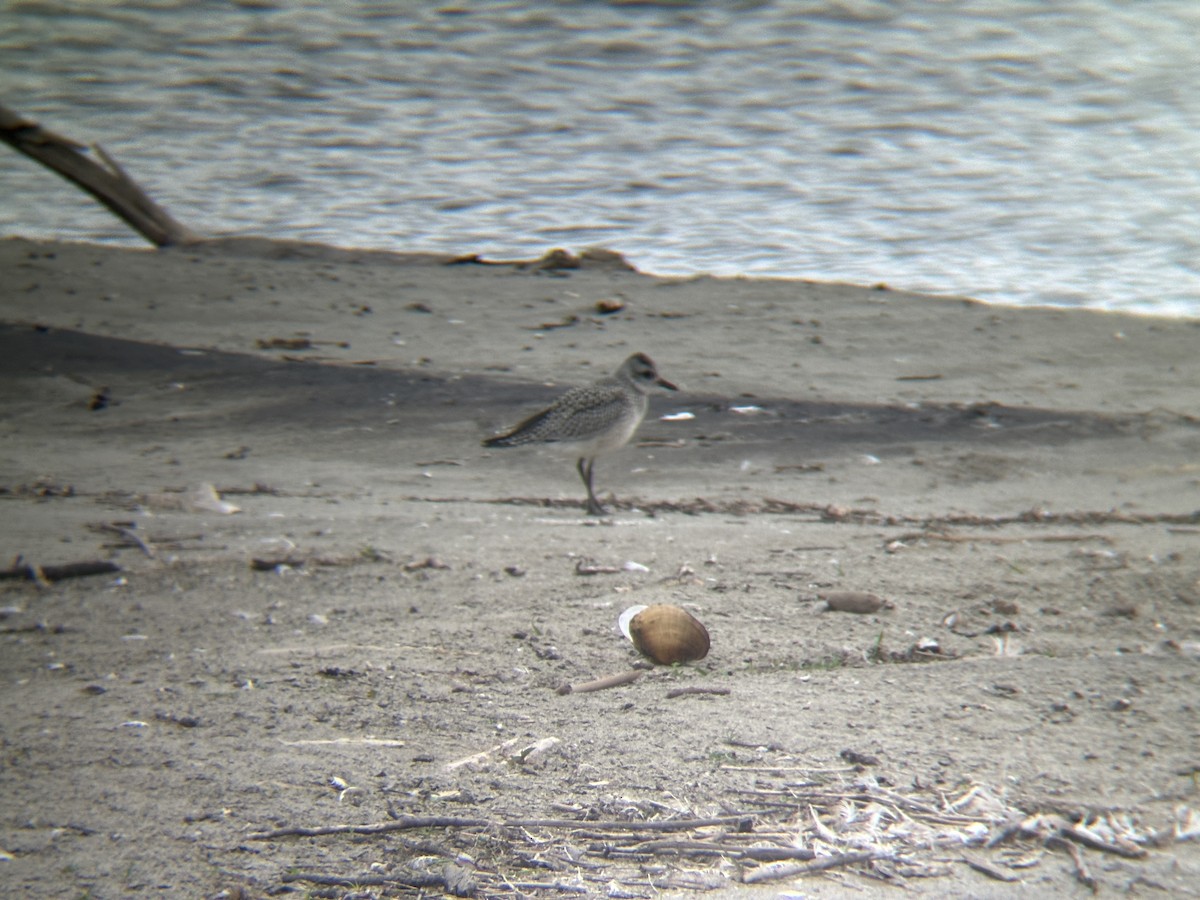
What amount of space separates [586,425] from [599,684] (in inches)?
94.5

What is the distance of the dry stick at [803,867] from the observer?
2.46 m

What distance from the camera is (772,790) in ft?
9.23

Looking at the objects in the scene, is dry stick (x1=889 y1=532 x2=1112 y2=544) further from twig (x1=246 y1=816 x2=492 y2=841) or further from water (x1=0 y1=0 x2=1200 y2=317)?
water (x1=0 y1=0 x2=1200 y2=317)

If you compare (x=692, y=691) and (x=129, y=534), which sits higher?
(x=692, y=691)

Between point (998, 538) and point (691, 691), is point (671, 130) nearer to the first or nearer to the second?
point (998, 538)

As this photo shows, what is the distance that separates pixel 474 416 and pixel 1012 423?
2.59 metres

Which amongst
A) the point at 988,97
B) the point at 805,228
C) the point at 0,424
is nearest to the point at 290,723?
the point at 0,424

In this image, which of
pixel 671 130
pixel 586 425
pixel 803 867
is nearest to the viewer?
pixel 803 867

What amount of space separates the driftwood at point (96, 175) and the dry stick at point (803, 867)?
7.31 meters

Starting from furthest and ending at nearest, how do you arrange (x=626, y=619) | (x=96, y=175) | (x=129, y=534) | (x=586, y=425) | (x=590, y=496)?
(x=96, y=175) → (x=586, y=425) → (x=590, y=496) → (x=129, y=534) → (x=626, y=619)

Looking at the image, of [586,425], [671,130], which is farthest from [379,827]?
[671,130]

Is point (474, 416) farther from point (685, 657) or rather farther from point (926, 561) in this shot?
point (685, 657)

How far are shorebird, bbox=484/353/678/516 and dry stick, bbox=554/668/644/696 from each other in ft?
6.89

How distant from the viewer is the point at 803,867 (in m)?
2.49
